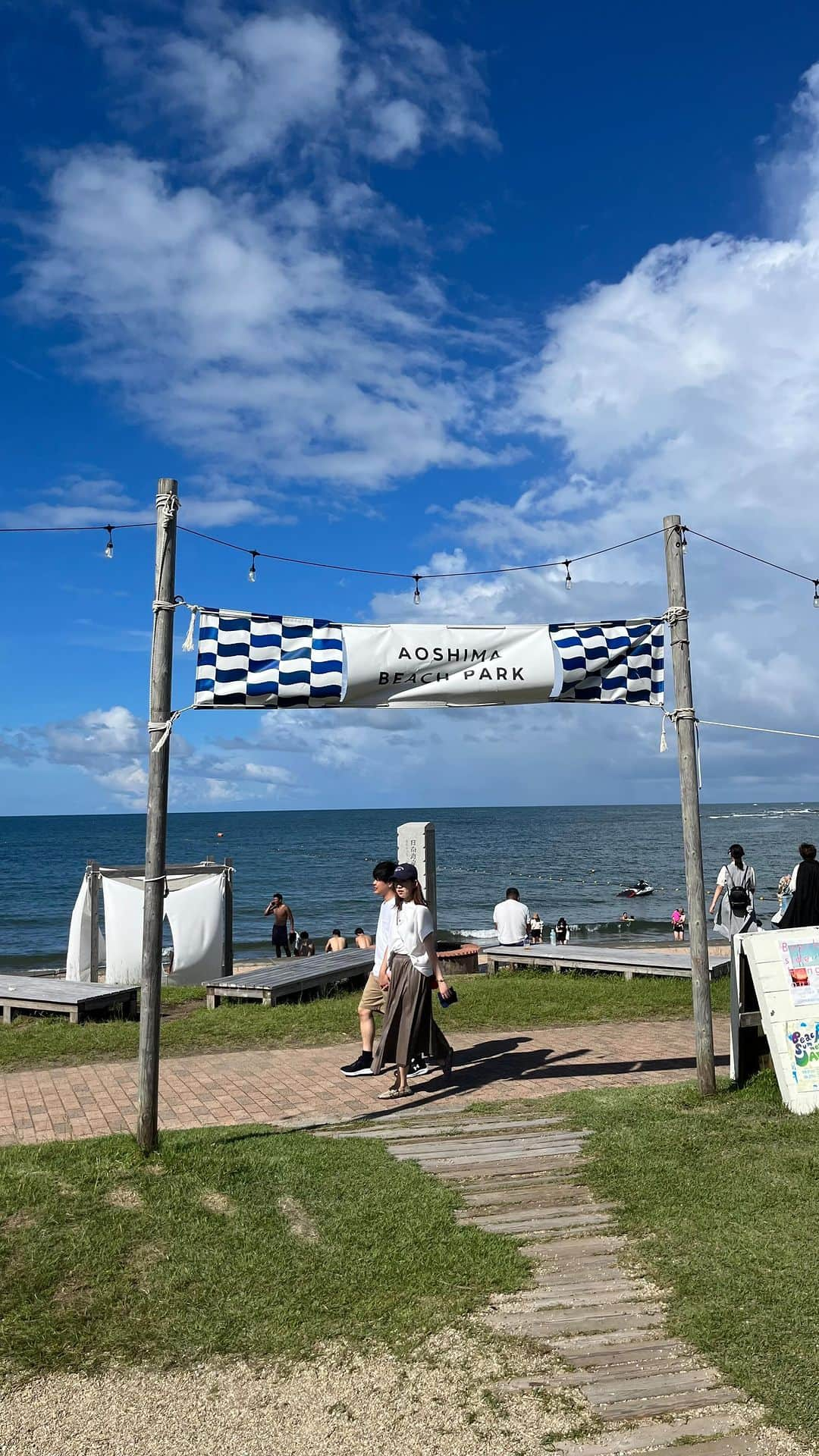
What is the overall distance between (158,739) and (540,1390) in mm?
4299

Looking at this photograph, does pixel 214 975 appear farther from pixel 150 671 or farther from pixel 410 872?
pixel 150 671

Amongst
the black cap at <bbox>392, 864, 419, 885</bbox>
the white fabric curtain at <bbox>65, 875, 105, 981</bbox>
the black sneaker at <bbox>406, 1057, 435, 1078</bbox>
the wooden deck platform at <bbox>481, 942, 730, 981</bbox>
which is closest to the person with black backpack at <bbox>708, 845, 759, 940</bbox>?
the wooden deck platform at <bbox>481, 942, 730, 981</bbox>

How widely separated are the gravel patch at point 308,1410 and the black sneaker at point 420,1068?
455 cm

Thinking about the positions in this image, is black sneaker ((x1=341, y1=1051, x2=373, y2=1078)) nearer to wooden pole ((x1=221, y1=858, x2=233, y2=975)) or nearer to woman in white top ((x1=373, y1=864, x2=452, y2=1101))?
woman in white top ((x1=373, y1=864, x2=452, y2=1101))

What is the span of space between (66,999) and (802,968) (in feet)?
27.8

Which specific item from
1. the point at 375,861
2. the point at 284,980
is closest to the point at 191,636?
the point at 284,980

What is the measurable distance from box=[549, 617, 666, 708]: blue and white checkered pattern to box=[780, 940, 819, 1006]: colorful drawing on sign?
7.11 feet

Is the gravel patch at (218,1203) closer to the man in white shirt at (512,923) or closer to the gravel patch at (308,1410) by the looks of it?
the gravel patch at (308,1410)

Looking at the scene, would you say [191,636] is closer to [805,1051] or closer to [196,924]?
[805,1051]

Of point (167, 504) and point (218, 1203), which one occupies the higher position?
point (167, 504)

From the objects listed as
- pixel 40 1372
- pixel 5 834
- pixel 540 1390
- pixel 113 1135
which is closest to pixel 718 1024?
pixel 113 1135

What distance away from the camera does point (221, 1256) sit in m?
4.92

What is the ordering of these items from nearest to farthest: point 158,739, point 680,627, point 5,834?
point 158,739 < point 680,627 < point 5,834

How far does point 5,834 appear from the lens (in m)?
144
